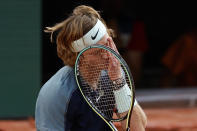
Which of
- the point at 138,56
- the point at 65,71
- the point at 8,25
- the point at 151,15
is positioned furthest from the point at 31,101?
the point at 151,15

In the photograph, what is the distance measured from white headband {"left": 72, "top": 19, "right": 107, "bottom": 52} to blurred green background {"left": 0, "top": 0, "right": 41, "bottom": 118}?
259 cm

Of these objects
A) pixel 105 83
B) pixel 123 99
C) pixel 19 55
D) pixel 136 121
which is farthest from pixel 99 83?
pixel 19 55

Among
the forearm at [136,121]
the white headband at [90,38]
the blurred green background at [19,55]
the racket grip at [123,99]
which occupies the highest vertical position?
the white headband at [90,38]

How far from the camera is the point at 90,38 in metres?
2.52

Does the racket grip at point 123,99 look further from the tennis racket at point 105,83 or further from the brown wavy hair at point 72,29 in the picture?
the brown wavy hair at point 72,29

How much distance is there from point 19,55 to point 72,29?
2.74m

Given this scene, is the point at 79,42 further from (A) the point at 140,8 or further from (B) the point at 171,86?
(A) the point at 140,8

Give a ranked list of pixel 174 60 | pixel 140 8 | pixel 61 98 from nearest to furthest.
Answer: pixel 61 98 < pixel 174 60 < pixel 140 8

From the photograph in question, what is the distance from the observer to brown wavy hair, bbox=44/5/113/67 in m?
2.46

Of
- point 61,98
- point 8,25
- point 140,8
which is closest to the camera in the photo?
point 61,98

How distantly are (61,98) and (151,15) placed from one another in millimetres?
5642

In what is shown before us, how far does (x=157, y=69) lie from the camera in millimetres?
7855

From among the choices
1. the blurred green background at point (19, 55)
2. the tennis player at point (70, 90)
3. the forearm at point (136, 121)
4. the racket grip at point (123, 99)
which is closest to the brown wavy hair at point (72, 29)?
the tennis player at point (70, 90)

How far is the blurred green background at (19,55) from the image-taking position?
506 cm
